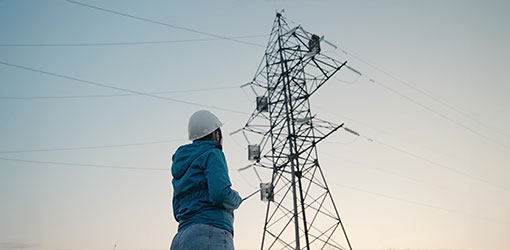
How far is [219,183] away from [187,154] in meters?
0.41

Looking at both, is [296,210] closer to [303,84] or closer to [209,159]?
[303,84]

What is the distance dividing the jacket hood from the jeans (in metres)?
0.43

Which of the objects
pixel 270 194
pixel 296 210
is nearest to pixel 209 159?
pixel 296 210

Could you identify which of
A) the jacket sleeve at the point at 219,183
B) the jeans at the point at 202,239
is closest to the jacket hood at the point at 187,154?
the jacket sleeve at the point at 219,183

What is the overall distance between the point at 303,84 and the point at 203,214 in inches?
507

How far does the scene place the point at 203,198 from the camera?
2.22 meters

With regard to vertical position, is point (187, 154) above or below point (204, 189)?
above

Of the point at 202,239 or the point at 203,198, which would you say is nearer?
the point at 202,239

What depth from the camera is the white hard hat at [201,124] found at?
102 inches

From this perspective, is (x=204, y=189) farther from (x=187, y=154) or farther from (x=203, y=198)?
(x=187, y=154)

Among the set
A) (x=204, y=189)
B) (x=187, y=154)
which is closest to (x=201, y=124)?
(x=187, y=154)

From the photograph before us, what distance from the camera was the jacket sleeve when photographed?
6.94ft

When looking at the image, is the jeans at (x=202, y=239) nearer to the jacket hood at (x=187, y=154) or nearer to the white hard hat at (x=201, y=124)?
the jacket hood at (x=187, y=154)

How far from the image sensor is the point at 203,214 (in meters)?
2.16
